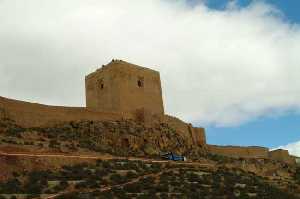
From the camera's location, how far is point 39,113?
29141 millimetres

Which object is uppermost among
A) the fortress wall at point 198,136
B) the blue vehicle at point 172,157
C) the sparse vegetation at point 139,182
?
the fortress wall at point 198,136

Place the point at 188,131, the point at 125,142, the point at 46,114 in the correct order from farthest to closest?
the point at 188,131, the point at 125,142, the point at 46,114

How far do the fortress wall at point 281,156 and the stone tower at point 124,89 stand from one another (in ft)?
53.4

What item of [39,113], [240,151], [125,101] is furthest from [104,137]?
[240,151]

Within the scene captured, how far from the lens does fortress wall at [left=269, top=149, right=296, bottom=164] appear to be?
49.1 meters

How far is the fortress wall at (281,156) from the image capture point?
49125mm

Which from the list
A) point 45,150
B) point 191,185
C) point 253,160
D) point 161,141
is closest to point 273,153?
point 253,160

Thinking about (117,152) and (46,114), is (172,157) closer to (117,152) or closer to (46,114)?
(117,152)

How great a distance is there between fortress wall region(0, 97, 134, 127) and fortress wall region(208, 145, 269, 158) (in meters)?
13.1

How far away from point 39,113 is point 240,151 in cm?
2146

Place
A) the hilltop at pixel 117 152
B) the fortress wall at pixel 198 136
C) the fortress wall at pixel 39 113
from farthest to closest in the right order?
the fortress wall at pixel 198 136, the fortress wall at pixel 39 113, the hilltop at pixel 117 152

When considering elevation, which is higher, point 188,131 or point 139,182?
point 188,131

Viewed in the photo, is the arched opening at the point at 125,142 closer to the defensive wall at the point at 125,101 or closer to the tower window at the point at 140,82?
the defensive wall at the point at 125,101

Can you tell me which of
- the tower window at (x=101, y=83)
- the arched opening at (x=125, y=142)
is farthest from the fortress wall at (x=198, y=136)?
the arched opening at (x=125, y=142)
